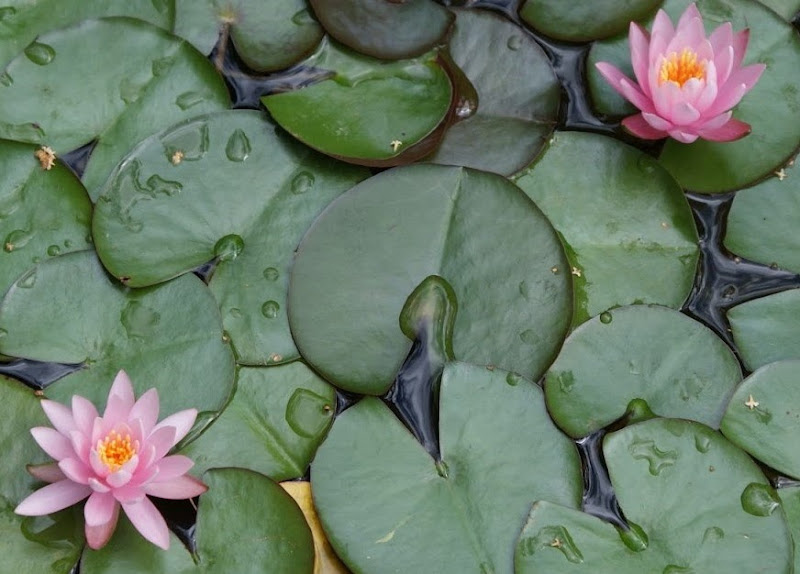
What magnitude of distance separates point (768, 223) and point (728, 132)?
297 millimetres

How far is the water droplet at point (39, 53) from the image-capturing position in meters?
2.26

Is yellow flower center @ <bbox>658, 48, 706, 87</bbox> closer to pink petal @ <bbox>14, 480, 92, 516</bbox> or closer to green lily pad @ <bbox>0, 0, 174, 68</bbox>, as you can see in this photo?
green lily pad @ <bbox>0, 0, 174, 68</bbox>

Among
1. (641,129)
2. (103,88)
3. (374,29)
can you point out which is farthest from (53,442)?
(641,129)

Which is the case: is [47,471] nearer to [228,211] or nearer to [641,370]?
[228,211]

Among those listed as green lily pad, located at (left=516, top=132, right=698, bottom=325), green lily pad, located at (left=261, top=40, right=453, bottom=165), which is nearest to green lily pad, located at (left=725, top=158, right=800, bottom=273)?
green lily pad, located at (left=516, top=132, right=698, bottom=325)

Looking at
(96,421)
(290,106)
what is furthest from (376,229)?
(96,421)

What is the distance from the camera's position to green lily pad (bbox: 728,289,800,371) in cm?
218

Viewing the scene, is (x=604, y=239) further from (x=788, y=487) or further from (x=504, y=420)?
(x=788, y=487)

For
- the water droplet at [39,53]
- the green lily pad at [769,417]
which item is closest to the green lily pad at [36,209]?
the water droplet at [39,53]

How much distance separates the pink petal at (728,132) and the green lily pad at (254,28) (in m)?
1.15

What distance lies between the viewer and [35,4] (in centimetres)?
232

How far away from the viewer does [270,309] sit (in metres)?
2.14

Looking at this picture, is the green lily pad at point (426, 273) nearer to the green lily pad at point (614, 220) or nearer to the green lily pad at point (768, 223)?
the green lily pad at point (614, 220)

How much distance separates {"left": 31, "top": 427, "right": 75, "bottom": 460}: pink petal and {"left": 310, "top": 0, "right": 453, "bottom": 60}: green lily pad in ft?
4.39
